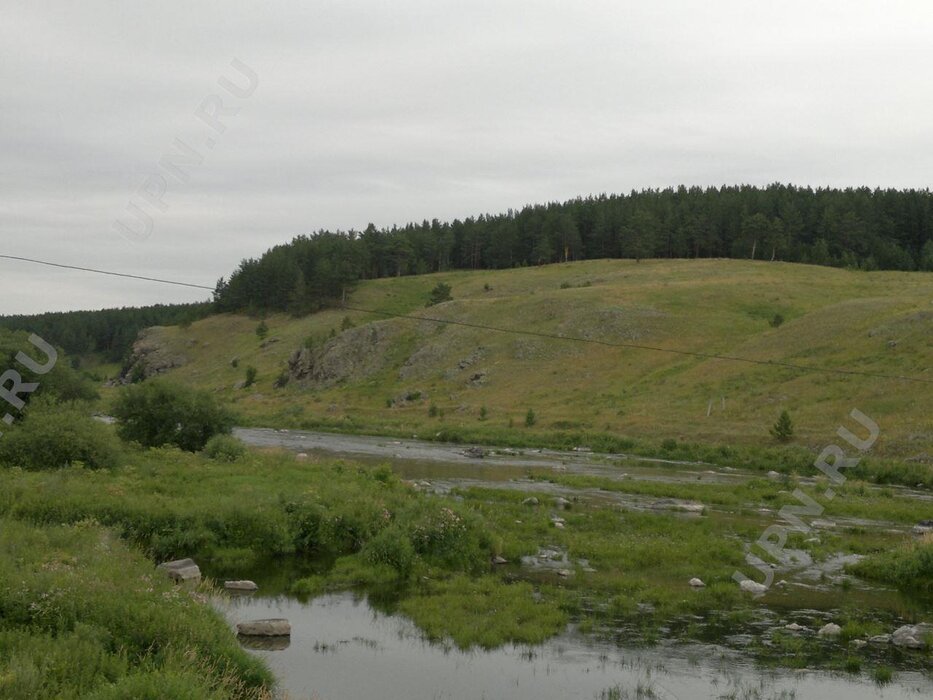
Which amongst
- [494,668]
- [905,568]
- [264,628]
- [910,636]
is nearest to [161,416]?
[264,628]

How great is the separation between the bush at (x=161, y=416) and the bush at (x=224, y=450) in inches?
160

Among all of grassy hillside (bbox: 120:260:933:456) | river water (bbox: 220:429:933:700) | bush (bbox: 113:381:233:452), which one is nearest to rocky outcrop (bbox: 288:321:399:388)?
grassy hillside (bbox: 120:260:933:456)

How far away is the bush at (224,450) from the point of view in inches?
1457

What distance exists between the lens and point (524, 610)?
18.5 metres

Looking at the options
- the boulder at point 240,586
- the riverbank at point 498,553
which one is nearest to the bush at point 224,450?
the riverbank at point 498,553

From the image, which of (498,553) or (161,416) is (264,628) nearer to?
(498,553)

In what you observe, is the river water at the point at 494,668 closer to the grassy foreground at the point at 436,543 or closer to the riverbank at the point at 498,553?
the riverbank at the point at 498,553

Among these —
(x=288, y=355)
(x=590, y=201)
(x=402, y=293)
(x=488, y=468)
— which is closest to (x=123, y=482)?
(x=488, y=468)

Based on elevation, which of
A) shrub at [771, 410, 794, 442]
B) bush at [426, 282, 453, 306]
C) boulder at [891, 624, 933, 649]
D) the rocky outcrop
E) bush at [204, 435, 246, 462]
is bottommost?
boulder at [891, 624, 933, 649]

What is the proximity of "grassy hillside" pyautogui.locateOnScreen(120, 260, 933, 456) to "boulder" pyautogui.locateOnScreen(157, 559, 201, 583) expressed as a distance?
4575cm

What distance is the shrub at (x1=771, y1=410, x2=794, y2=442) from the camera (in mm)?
57688

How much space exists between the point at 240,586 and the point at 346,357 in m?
95.6

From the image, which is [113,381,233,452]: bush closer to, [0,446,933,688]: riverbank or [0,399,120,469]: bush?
[0,446,933,688]: riverbank

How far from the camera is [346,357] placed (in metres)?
114
